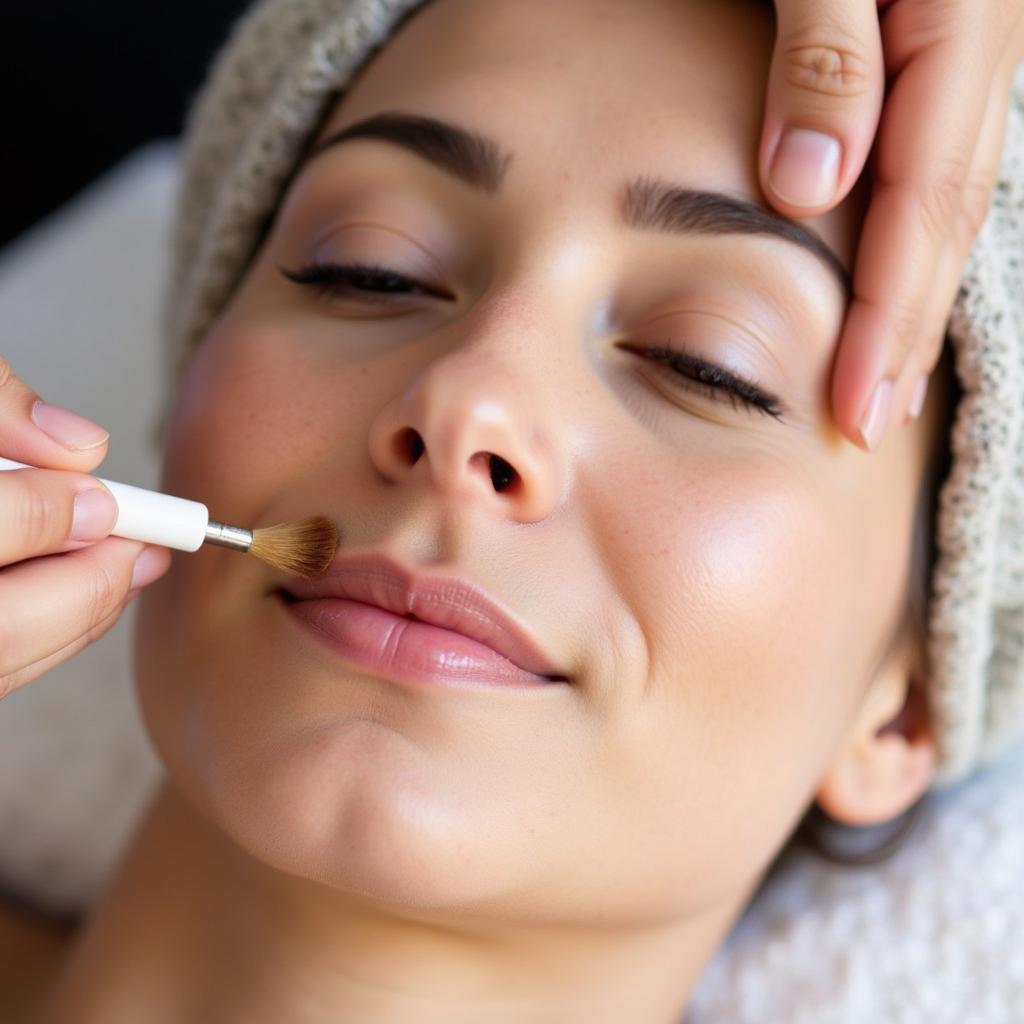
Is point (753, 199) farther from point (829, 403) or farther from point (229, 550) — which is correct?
point (229, 550)

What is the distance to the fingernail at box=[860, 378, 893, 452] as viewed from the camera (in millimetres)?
881

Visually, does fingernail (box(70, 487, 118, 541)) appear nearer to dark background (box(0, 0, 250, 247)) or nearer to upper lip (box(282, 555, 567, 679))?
upper lip (box(282, 555, 567, 679))

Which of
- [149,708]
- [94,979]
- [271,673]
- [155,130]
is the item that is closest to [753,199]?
[271,673]

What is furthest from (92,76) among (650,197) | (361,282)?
(650,197)

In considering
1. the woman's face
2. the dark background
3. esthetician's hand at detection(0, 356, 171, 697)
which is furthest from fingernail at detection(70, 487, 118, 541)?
the dark background

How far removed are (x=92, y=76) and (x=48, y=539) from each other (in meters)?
1.79

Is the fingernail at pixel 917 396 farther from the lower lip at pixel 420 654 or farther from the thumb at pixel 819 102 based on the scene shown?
the lower lip at pixel 420 654

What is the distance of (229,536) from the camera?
2.58 feet

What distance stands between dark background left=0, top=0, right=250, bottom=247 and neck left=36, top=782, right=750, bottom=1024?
1540 millimetres

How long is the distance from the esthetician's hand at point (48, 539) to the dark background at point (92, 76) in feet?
5.47

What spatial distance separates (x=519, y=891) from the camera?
0.84 metres

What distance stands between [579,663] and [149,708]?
1.11 ft

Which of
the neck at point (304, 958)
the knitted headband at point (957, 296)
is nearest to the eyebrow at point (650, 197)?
the knitted headband at point (957, 296)

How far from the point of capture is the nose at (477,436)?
78cm
